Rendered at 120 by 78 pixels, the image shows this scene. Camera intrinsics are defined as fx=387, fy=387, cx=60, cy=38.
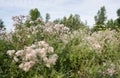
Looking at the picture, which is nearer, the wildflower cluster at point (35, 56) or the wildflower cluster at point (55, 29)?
the wildflower cluster at point (35, 56)

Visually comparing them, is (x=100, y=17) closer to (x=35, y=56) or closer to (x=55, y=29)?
(x=55, y=29)

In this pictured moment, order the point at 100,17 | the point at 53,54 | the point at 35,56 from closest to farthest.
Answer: the point at 35,56
the point at 53,54
the point at 100,17

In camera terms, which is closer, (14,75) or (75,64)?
(14,75)

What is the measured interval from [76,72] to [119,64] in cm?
72

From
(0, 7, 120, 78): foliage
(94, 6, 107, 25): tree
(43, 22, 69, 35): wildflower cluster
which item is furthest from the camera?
(94, 6, 107, 25): tree

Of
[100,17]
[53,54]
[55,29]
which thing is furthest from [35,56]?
[100,17]

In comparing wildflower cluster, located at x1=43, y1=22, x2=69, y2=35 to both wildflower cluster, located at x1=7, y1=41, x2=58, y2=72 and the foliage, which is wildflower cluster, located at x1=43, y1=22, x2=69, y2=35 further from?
wildflower cluster, located at x1=7, y1=41, x2=58, y2=72

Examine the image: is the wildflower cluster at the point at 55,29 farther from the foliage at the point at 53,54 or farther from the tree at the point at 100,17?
the tree at the point at 100,17

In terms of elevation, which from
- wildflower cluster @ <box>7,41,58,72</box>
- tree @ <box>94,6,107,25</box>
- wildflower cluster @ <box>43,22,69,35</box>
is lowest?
tree @ <box>94,6,107,25</box>

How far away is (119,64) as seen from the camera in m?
6.05

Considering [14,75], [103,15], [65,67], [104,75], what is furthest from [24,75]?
[103,15]

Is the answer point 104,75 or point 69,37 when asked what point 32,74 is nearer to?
point 104,75

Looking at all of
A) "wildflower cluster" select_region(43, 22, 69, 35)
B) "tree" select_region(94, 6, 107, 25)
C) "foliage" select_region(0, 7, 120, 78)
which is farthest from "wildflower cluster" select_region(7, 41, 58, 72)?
"tree" select_region(94, 6, 107, 25)

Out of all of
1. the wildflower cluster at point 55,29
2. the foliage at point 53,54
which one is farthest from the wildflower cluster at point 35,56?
the wildflower cluster at point 55,29
